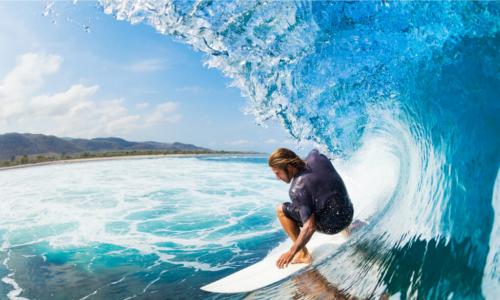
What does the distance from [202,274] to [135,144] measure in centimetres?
10337

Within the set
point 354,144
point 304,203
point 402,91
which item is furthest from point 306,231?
point 354,144

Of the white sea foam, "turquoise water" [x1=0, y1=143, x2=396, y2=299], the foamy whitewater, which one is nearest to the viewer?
the foamy whitewater

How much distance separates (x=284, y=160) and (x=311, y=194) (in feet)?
1.19

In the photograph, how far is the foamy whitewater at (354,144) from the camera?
2467mm

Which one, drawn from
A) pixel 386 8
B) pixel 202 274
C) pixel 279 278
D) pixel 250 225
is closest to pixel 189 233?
pixel 250 225

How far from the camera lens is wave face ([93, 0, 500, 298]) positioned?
235cm

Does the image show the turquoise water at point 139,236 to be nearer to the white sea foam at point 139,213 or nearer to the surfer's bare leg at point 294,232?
the white sea foam at point 139,213

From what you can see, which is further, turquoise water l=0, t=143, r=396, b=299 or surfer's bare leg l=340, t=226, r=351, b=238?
turquoise water l=0, t=143, r=396, b=299

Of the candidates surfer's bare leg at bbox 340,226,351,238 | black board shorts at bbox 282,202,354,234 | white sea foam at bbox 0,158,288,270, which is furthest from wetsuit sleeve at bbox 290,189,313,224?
white sea foam at bbox 0,158,288,270

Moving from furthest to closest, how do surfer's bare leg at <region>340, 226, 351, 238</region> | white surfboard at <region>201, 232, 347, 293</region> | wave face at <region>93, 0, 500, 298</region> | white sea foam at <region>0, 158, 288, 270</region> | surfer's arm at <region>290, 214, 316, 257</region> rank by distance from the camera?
white sea foam at <region>0, 158, 288, 270</region>
surfer's bare leg at <region>340, 226, 351, 238</region>
white surfboard at <region>201, 232, 347, 293</region>
surfer's arm at <region>290, 214, 316, 257</region>
wave face at <region>93, 0, 500, 298</region>

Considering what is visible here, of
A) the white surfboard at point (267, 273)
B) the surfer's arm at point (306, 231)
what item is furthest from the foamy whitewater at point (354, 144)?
the surfer's arm at point (306, 231)

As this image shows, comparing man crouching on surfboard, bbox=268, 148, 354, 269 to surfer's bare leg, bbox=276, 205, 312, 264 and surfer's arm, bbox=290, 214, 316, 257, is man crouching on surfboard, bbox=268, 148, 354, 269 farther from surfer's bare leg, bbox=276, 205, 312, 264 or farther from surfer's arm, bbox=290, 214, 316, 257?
surfer's bare leg, bbox=276, 205, 312, 264

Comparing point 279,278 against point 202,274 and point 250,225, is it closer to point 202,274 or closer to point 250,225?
point 202,274

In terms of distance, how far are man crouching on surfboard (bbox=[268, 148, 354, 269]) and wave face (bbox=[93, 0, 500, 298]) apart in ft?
1.34
